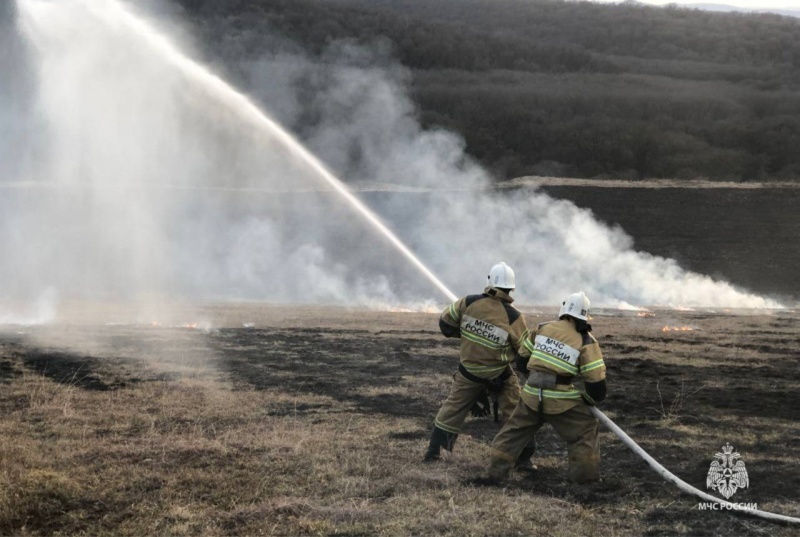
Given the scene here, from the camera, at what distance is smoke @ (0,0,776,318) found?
25406 mm

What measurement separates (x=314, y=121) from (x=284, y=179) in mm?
4934

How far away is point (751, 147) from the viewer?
43000mm

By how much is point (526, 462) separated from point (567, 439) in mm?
640

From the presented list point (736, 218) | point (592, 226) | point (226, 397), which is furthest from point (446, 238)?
point (226, 397)

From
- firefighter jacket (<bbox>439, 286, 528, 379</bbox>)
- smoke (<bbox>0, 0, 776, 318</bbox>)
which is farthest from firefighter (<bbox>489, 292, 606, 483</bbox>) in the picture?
smoke (<bbox>0, 0, 776, 318</bbox>)

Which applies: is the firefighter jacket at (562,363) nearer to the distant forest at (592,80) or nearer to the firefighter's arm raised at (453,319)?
the firefighter's arm raised at (453,319)

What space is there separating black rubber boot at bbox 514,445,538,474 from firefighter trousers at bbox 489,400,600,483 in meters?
0.46

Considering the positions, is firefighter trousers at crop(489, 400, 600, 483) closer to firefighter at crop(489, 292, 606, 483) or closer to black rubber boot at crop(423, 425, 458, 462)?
firefighter at crop(489, 292, 606, 483)

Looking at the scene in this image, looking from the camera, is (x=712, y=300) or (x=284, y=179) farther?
(x=284, y=179)

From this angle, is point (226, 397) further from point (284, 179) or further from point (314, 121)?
point (314, 121)

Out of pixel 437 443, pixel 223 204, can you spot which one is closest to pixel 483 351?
pixel 437 443

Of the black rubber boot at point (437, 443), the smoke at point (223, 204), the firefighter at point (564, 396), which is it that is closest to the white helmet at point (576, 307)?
the firefighter at point (564, 396)

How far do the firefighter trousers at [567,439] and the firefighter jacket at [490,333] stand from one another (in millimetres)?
673

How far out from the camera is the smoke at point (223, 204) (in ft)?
83.4
